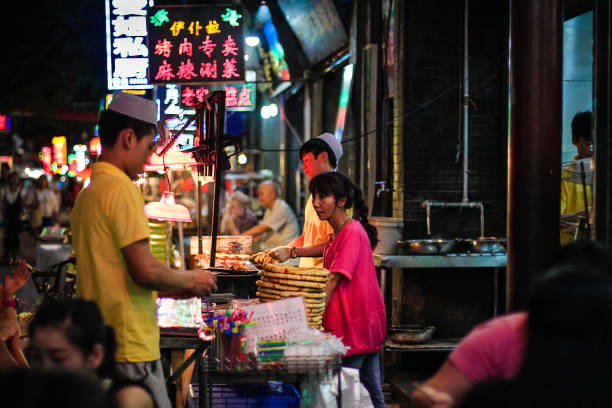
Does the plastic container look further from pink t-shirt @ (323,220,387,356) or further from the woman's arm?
the woman's arm

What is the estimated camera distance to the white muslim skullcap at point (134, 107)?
3.75 m

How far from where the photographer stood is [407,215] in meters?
8.93

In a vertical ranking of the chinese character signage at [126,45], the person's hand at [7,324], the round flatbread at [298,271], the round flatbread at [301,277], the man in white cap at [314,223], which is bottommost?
the person's hand at [7,324]

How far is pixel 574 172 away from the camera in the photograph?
637 cm

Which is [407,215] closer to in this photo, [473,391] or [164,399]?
[164,399]

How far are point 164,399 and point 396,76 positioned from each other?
21.2ft

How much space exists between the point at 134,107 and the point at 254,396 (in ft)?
6.76

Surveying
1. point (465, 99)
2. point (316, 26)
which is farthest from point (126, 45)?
point (465, 99)

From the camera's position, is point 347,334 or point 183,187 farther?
point 183,187

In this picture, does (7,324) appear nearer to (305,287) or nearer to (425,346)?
(305,287)

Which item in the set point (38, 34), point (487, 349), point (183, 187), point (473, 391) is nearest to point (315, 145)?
point (487, 349)

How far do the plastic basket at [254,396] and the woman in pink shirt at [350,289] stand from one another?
499 mm

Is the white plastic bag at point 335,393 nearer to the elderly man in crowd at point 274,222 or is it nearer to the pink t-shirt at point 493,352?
the pink t-shirt at point 493,352

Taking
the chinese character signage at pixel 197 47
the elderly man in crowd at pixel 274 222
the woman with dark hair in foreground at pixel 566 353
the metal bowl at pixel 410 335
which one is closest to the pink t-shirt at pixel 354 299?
the woman with dark hair in foreground at pixel 566 353
